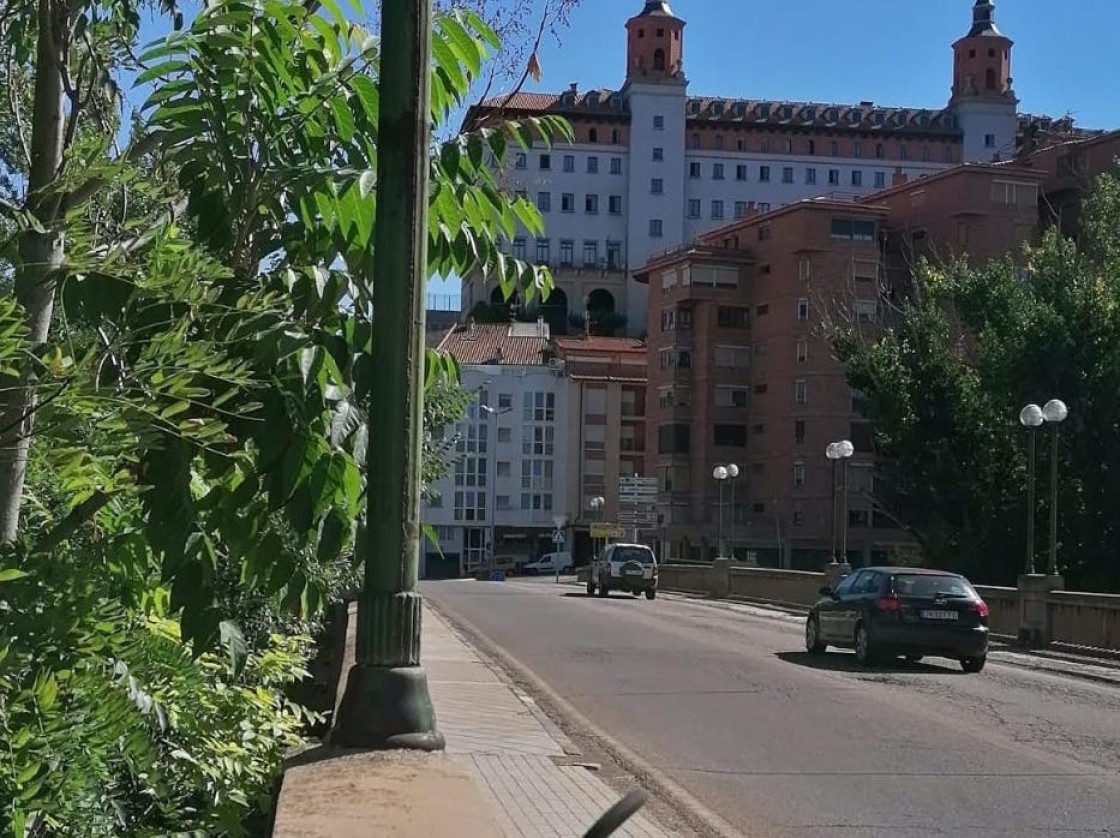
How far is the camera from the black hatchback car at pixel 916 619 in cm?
1942

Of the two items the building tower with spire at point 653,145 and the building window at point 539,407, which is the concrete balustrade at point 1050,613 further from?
the building tower with spire at point 653,145

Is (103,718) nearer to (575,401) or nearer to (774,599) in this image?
(774,599)

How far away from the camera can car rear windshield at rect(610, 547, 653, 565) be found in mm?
47406

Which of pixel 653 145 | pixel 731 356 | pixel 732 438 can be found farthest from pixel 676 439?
pixel 653 145

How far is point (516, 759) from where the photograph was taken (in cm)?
1039

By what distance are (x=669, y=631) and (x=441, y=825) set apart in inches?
926

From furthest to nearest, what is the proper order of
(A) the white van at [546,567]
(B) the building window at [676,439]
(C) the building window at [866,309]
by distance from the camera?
(A) the white van at [546,567], (B) the building window at [676,439], (C) the building window at [866,309]

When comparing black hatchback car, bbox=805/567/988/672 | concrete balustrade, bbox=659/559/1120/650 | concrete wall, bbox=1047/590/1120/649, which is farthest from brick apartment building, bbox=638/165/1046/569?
black hatchback car, bbox=805/567/988/672

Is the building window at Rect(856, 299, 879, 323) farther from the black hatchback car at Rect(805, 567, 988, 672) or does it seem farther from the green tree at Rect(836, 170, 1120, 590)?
the black hatchback car at Rect(805, 567, 988, 672)

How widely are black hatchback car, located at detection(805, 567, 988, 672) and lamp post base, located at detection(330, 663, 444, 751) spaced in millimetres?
16219

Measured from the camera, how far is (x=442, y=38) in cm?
480

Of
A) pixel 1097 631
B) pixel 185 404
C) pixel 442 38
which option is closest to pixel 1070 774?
pixel 442 38

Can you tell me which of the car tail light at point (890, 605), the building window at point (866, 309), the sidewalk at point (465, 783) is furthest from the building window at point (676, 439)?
the car tail light at point (890, 605)

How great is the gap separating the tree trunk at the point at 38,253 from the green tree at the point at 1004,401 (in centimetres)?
3391
